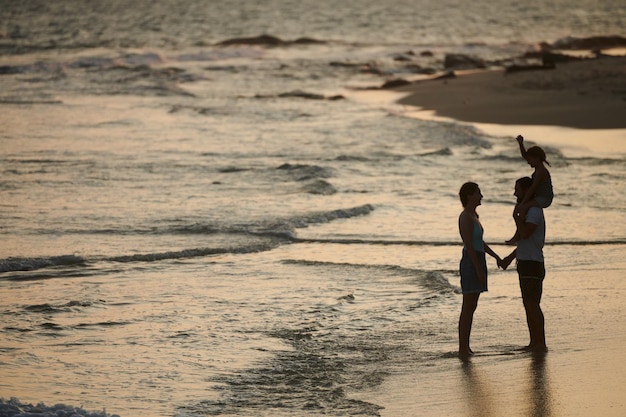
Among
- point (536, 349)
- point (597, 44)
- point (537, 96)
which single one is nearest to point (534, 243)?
point (536, 349)

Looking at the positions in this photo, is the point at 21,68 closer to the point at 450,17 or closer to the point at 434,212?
the point at 434,212

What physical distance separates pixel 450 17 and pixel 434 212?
8293 centimetres

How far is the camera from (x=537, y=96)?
24422mm

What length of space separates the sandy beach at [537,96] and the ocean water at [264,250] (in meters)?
1.08

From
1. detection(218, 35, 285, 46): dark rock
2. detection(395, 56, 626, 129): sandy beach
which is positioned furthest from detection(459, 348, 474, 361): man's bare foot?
detection(218, 35, 285, 46): dark rock

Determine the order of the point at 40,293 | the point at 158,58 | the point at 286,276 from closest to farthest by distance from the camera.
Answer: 1. the point at 40,293
2. the point at 286,276
3. the point at 158,58

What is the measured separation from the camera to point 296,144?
20.1 metres

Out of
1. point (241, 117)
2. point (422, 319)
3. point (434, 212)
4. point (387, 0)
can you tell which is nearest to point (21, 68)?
point (241, 117)

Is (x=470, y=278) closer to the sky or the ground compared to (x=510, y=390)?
closer to the sky

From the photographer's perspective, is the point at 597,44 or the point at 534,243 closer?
the point at 534,243

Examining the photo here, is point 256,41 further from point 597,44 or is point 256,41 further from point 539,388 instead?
point 539,388

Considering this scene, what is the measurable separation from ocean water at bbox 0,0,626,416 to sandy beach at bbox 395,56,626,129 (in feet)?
3.54

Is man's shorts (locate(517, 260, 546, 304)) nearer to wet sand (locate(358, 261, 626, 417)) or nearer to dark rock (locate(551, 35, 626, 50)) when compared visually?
wet sand (locate(358, 261, 626, 417))

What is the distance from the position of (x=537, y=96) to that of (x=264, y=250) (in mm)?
14278
